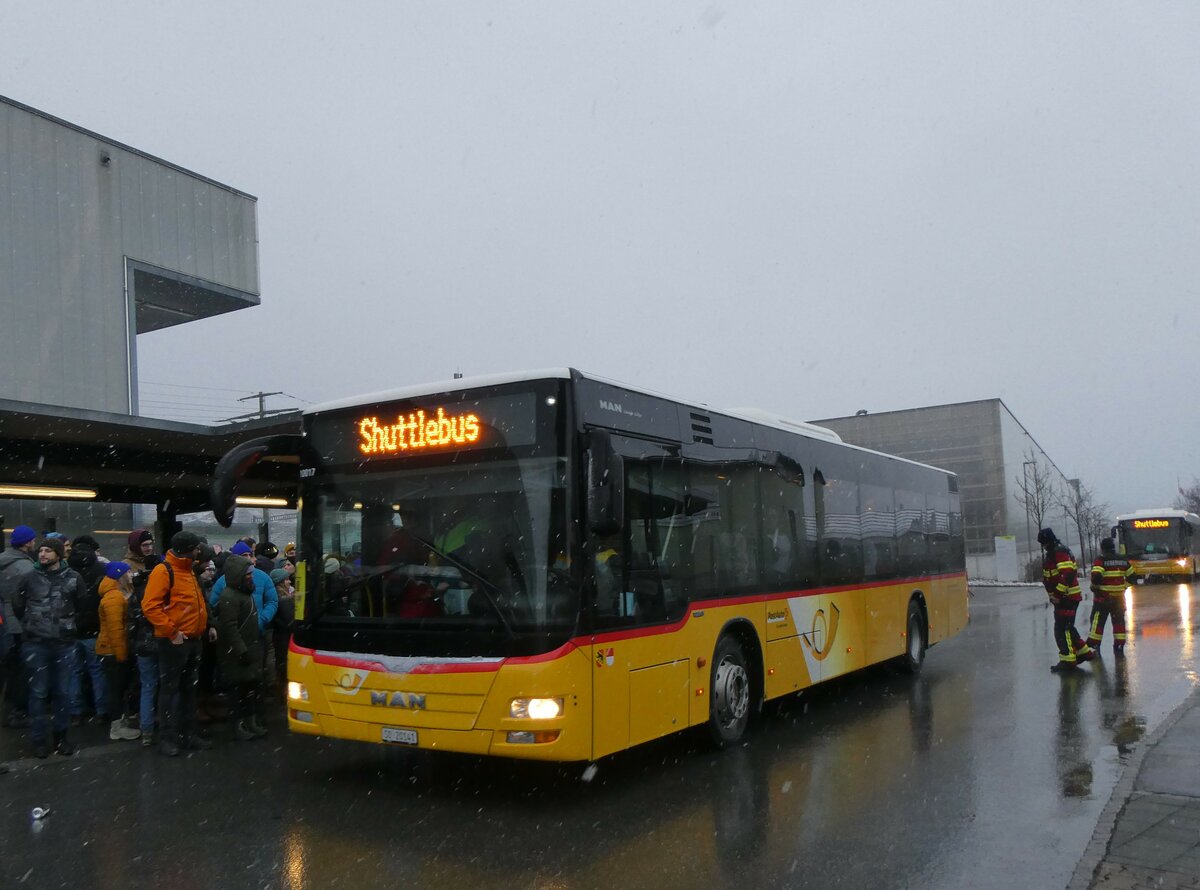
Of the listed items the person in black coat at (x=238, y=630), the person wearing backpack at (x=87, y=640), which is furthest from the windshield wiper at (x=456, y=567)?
the person wearing backpack at (x=87, y=640)

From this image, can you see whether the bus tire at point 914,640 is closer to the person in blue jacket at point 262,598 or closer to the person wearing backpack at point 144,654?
the person in blue jacket at point 262,598

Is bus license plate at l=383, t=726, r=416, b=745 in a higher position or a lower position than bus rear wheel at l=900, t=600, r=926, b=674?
higher

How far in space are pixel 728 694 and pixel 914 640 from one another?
6172mm

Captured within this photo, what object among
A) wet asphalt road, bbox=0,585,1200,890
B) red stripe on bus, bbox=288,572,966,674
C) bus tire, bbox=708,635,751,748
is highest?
red stripe on bus, bbox=288,572,966,674

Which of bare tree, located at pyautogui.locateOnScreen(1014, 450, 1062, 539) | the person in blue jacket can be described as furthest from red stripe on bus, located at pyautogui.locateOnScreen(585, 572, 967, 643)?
bare tree, located at pyautogui.locateOnScreen(1014, 450, 1062, 539)

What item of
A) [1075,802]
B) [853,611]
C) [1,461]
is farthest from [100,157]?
[1075,802]

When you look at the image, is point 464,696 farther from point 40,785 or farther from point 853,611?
point 853,611

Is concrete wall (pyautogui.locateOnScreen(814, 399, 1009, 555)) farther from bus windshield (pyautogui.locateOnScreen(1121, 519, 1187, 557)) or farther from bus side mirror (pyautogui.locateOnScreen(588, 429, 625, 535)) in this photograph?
bus side mirror (pyautogui.locateOnScreen(588, 429, 625, 535))

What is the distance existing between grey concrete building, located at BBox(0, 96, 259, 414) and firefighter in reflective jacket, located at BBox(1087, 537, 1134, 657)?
1967 centimetres

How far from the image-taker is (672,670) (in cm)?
752

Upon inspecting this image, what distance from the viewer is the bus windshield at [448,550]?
21.3ft

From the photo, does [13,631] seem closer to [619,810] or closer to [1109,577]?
[619,810]

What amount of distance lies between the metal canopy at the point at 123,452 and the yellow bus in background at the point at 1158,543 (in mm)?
34395

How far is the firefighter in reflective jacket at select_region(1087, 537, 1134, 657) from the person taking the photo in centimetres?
1418
